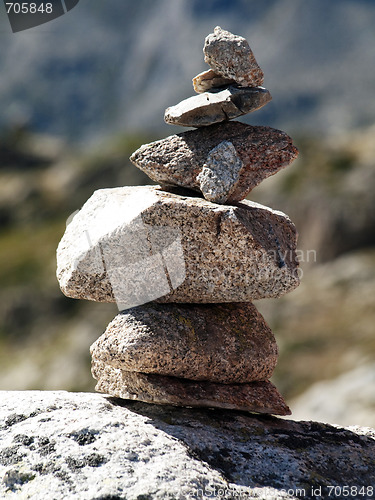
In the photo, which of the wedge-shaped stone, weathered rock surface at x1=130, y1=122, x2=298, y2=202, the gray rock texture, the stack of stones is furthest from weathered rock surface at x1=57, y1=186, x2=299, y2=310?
the gray rock texture

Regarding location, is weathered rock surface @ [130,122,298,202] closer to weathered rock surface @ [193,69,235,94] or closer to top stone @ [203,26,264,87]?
weathered rock surface @ [193,69,235,94]

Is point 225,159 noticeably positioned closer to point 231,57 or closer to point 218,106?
point 218,106

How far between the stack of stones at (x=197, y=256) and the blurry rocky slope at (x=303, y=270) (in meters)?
12.3

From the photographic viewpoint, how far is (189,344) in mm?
7434

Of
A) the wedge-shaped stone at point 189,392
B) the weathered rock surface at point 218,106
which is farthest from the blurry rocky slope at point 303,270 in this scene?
the weathered rock surface at point 218,106

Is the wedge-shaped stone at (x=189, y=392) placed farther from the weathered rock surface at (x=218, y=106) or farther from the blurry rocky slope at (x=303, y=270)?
the blurry rocky slope at (x=303, y=270)

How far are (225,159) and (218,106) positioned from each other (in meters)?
0.62

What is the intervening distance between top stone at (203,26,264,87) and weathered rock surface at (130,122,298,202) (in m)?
0.60

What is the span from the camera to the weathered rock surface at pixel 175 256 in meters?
7.34

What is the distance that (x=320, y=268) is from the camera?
34.4m

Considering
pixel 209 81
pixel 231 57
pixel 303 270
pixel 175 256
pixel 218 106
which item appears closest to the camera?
pixel 175 256

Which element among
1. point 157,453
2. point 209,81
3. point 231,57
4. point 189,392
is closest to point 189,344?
point 189,392

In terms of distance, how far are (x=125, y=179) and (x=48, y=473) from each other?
45154 millimetres

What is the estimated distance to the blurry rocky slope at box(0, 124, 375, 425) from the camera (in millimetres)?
28156
